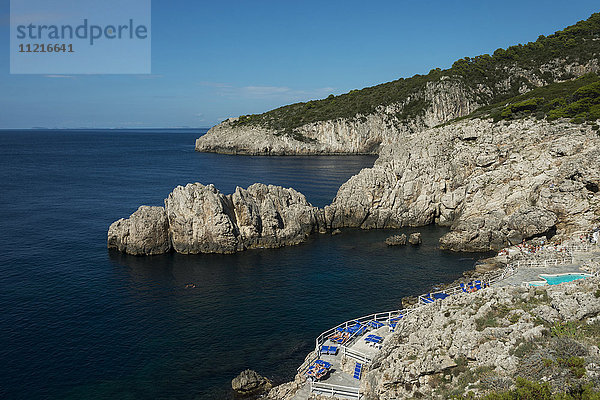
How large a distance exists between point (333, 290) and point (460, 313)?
25.7m

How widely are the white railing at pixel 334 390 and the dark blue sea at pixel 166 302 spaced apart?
6261 mm

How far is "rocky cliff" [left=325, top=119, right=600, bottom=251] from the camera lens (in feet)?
189

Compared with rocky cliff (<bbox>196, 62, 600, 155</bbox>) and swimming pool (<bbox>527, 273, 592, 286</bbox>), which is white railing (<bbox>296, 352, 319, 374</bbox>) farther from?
rocky cliff (<bbox>196, 62, 600, 155</bbox>)

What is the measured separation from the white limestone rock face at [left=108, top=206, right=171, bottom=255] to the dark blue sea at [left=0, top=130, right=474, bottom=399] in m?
1.57

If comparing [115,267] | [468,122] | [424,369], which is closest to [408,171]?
[468,122]

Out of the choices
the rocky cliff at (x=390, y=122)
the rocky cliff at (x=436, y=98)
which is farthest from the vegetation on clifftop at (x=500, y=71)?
the rocky cliff at (x=390, y=122)

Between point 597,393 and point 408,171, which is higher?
point 408,171

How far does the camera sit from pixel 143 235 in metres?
60.4

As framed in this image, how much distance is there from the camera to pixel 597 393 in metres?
15.0

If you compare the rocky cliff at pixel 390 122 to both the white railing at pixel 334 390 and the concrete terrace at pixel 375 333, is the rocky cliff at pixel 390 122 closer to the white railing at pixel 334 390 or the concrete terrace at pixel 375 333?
the concrete terrace at pixel 375 333

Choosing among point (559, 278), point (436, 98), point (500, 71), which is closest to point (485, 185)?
point (559, 278)

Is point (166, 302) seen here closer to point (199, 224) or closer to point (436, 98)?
point (199, 224)

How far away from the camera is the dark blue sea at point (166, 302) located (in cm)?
3272

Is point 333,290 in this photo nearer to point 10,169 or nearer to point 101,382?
point 101,382
